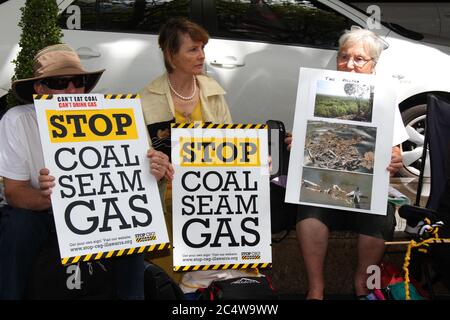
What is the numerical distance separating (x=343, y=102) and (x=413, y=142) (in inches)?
109

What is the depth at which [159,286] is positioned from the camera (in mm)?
4340

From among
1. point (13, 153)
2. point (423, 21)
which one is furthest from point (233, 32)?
point (423, 21)

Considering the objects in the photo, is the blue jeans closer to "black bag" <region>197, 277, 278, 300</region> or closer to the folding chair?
"black bag" <region>197, 277, 278, 300</region>

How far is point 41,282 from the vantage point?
4.09m

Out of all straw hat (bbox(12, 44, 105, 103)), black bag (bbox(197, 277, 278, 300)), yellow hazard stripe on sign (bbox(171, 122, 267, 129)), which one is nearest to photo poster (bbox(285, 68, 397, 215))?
yellow hazard stripe on sign (bbox(171, 122, 267, 129))

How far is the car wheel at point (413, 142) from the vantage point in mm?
7035

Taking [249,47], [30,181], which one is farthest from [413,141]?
[30,181]

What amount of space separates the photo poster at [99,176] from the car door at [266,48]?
274 cm

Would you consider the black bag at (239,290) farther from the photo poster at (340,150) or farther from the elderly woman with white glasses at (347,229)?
the photo poster at (340,150)

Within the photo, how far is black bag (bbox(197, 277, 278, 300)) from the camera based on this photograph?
14.1 feet

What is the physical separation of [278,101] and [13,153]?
3.19 m

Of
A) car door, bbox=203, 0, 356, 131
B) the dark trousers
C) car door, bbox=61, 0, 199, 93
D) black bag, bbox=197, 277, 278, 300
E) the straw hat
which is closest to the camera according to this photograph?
the dark trousers

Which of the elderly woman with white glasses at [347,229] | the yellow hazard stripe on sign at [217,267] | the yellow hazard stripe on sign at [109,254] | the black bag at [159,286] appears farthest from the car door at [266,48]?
the yellow hazard stripe on sign at [109,254]

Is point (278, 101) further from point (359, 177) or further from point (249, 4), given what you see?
point (359, 177)
